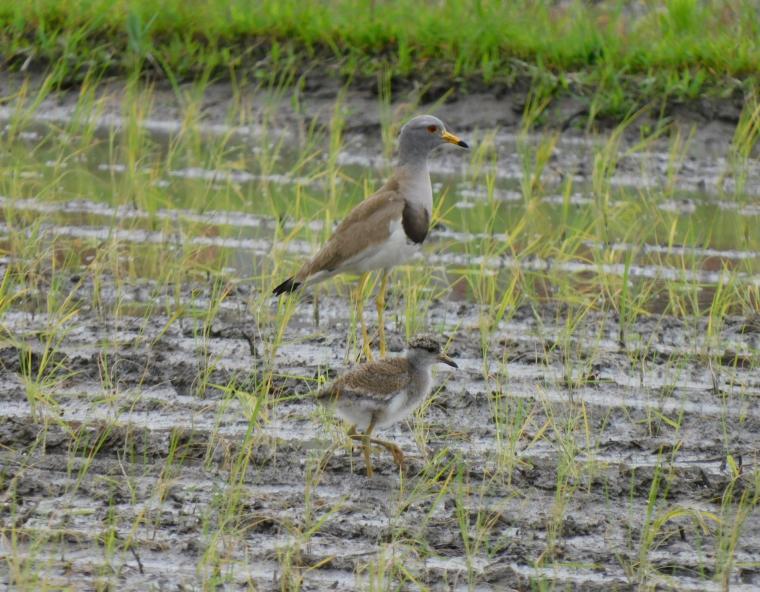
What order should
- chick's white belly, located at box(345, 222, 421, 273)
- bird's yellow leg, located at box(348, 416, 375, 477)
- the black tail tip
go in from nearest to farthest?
bird's yellow leg, located at box(348, 416, 375, 477)
the black tail tip
chick's white belly, located at box(345, 222, 421, 273)

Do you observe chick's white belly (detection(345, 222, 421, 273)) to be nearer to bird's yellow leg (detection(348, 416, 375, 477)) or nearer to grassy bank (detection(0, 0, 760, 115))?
bird's yellow leg (detection(348, 416, 375, 477))

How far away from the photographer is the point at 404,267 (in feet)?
29.0

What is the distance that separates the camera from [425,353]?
6324 millimetres

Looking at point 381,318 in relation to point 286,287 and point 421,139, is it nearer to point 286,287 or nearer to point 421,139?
point 286,287

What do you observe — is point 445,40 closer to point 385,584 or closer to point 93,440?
point 93,440

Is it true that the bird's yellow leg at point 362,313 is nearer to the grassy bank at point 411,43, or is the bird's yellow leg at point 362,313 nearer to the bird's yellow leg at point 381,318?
the bird's yellow leg at point 381,318

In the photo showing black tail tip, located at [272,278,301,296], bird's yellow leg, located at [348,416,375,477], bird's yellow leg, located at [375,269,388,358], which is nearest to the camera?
bird's yellow leg, located at [348,416,375,477]

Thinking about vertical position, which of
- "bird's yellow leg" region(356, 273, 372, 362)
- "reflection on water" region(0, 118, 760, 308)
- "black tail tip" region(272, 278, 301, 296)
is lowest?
"reflection on water" region(0, 118, 760, 308)

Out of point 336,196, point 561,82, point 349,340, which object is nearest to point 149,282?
point 349,340

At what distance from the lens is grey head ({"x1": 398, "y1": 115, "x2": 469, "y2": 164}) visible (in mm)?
8180

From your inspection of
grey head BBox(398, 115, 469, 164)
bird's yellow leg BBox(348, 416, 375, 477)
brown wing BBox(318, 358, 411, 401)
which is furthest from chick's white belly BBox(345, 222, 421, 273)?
bird's yellow leg BBox(348, 416, 375, 477)

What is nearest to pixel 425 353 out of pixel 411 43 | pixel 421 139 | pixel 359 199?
pixel 421 139

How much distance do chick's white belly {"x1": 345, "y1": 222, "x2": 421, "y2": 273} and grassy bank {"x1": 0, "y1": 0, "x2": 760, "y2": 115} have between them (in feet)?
15.0

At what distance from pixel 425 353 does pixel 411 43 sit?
6.68 metres
